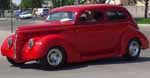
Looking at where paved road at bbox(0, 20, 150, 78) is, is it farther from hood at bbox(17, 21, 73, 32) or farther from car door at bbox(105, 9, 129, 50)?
hood at bbox(17, 21, 73, 32)

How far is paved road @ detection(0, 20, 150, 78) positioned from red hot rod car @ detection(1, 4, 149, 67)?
0.76 feet

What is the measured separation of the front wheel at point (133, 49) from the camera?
14.4 meters

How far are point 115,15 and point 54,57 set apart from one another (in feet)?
8.13

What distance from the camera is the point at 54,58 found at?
503 inches

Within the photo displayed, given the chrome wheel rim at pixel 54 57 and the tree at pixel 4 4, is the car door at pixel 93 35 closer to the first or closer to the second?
the chrome wheel rim at pixel 54 57

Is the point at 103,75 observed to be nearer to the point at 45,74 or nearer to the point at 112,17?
the point at 45,74

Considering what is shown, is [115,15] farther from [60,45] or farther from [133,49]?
[60,45]

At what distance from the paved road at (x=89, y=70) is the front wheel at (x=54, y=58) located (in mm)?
173

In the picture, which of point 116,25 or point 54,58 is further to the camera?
point 116,25

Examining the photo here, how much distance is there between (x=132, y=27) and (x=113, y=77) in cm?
342

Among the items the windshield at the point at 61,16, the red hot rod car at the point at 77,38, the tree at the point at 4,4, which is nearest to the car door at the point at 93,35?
the red hot rod car at the point at 77,38

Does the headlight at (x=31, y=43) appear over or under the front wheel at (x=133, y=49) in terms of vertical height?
over

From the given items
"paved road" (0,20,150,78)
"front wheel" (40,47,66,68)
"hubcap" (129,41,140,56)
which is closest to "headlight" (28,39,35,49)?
"front wheel" (40,47,66,68)

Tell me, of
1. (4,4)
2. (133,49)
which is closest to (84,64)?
(133,49)
